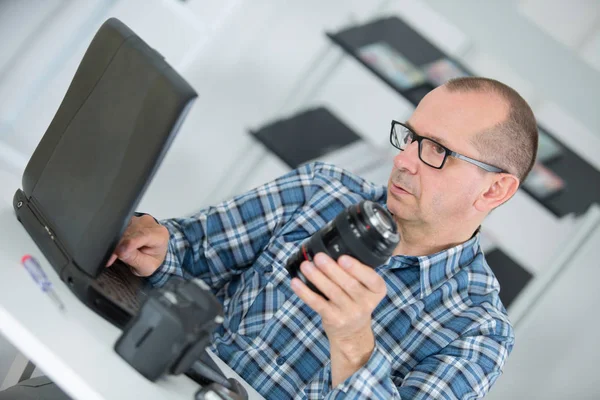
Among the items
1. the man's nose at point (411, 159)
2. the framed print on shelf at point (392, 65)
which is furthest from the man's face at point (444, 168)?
the framed print on shelf at point (392, 65)

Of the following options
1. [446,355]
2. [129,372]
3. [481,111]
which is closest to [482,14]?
[481,111]

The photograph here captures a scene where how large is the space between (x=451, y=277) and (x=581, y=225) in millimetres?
963

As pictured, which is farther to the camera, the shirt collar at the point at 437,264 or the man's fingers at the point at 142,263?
the shirt collar at the point at 437,264

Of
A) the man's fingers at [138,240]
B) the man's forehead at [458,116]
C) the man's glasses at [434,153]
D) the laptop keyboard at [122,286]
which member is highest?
the man's forehead at [458,116]

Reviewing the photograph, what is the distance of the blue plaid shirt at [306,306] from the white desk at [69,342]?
1.03ft

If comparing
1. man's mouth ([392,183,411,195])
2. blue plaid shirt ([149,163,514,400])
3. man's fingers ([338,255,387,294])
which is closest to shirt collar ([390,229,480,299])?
blue plaid shirt ([149,163,514,400])

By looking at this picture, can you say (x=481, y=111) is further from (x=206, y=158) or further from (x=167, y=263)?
(x=206, y=158)

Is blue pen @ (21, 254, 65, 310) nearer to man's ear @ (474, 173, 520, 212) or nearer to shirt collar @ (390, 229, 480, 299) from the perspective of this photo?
shirt collar @ (390, 229, 480, 299)

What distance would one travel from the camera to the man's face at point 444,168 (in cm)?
152

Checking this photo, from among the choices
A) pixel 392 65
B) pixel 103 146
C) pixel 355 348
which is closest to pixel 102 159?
pixel 103 146

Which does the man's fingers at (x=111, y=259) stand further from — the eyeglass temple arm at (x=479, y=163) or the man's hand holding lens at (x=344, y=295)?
the eyeglass temple arm at (x=479, y=163)

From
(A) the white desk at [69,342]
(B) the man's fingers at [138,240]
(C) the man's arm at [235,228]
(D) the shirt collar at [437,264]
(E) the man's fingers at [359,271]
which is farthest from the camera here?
(C) the man's arm at [235,228]

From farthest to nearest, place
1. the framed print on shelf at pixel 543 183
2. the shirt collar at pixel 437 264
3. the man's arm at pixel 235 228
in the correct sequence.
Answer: the framed print on shelf at pixel 543 183, the man's arm at pixel 235 228, the shirt collar at pixel 437 264

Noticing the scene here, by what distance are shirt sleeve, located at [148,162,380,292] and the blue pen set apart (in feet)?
1.48
